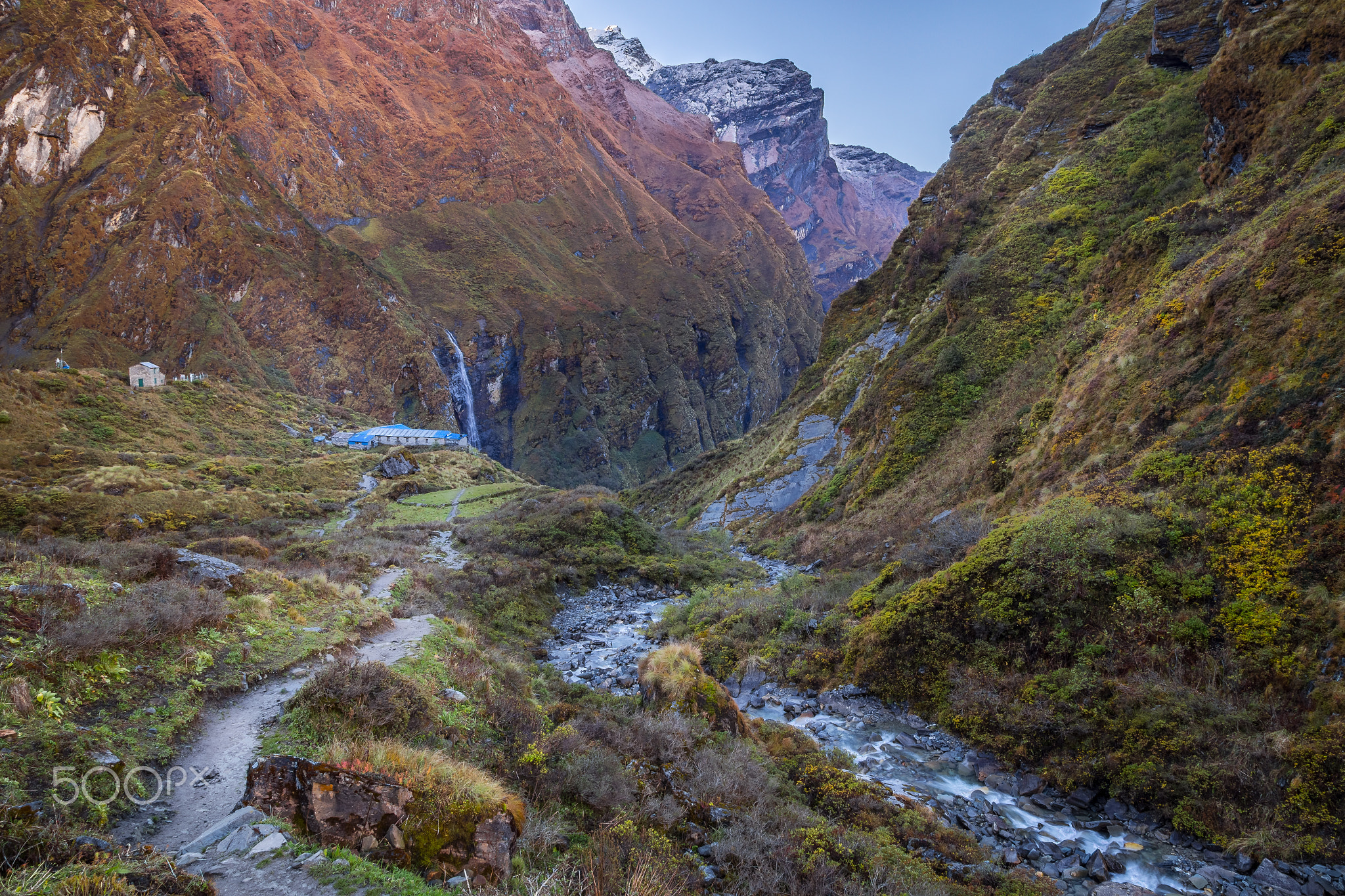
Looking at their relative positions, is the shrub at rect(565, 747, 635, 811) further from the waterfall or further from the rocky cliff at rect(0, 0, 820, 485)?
the waterfall

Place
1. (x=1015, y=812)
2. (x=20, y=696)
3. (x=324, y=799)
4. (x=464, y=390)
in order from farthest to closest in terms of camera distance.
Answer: (x=464, y=390) → (x=1015, y=812) → (x=20, y=696) → (x=324, y=799)

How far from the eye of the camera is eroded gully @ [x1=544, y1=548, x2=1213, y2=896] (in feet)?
20.6

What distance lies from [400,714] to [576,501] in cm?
2148

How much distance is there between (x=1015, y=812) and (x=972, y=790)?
0.66 metres

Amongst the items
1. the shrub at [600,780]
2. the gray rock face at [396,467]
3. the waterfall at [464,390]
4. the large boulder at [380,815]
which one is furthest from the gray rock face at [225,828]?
the waterfall at [464,390]

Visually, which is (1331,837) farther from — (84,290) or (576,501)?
(84,290)

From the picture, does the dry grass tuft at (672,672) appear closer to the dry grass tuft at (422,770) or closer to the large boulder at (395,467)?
the dry grass tuft at (422,770)

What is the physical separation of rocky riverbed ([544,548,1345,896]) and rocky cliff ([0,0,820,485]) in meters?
88.6

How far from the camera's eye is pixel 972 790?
318 inches

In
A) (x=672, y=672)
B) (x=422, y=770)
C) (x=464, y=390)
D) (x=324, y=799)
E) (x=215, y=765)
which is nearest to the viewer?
(x=324, y=799)

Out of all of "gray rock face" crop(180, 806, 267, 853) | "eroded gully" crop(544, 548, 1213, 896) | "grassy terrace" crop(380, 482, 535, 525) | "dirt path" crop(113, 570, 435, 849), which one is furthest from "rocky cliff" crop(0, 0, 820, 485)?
"gray rock face" crop(180, 806, 267, 853)

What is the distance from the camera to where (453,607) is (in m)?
15.8

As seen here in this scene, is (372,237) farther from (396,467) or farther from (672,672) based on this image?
(672,672)

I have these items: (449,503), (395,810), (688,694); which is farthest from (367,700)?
(449,503)
